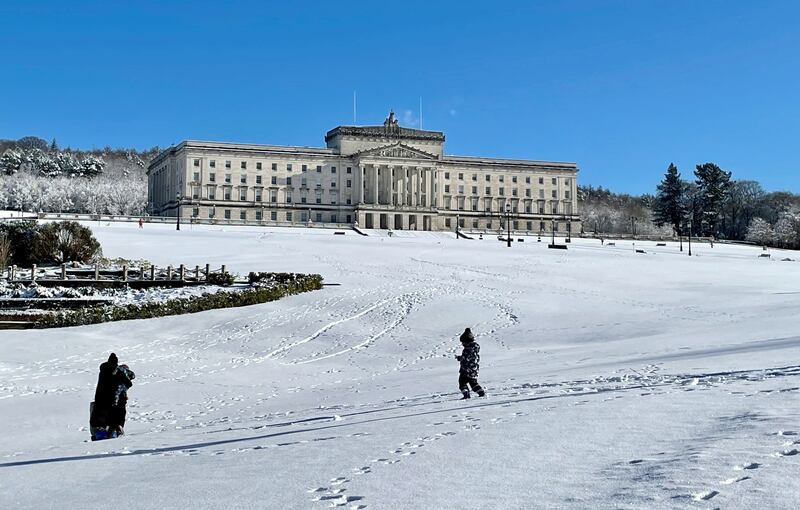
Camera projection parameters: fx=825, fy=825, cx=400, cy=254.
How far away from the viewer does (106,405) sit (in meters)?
13.9

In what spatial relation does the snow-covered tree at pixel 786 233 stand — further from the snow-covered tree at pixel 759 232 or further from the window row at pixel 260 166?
the window row at pixel 260 166

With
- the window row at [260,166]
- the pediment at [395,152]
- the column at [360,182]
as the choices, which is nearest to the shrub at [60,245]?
the window row at [260,166]

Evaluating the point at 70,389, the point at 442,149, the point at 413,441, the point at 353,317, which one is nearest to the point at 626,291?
the point at 353,317

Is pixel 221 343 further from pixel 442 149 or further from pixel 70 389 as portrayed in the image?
pixel 442 149

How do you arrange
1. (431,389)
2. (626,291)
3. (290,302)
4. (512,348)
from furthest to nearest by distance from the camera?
(626,291) < (290,302) < (512,348) < (431,389)

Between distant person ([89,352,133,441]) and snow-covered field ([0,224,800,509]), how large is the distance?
83 centimetres

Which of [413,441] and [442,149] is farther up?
[442,149]

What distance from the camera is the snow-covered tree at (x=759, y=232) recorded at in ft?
427

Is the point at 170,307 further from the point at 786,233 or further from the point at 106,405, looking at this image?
the point at 786,233

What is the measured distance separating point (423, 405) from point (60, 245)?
40.6 metres

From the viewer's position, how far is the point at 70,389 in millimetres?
20406

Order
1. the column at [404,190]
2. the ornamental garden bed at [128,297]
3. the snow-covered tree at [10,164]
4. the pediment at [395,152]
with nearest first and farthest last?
the ornamental garden bed at [128,297] < the column at [404,190] < the pediment at [395,152] < the snow-covered tree at [10,164]

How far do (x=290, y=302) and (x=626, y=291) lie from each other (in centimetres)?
1853

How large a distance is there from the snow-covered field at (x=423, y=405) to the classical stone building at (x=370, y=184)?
99174mm
